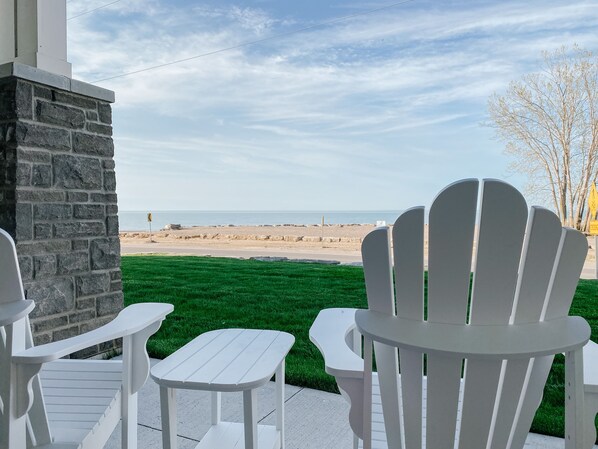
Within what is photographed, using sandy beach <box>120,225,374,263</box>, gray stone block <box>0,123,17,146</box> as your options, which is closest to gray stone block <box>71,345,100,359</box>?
gray stone block <box>0,123,17,146</box>

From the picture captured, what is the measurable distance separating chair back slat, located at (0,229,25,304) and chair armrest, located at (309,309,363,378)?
0.80m

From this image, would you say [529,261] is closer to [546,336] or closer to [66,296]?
[546,336]

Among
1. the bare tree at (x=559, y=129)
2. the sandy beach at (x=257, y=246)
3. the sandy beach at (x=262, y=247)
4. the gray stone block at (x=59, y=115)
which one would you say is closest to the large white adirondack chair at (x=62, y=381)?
the gray stone block at (x=59, y=115)

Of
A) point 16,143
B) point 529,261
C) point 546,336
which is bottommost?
point 546,336

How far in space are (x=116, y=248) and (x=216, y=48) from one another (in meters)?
17.5

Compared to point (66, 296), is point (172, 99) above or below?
above

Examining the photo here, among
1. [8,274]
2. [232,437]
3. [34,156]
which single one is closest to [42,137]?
[34,156]

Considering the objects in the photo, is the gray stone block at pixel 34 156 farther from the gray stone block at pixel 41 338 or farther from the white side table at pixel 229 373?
the white side table at pixel 229 373

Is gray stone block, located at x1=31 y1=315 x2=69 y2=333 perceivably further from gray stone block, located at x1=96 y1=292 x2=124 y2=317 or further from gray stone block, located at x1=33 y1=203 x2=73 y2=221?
gray stone block, located at x1=33 y1=203 x2=73 y2=221

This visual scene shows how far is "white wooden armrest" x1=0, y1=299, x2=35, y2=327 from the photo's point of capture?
41.8 inches

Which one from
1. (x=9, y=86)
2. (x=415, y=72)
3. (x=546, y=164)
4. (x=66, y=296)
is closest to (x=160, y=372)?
(x=66, y=296)

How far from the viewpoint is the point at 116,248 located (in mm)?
3125

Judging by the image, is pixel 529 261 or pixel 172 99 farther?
pixel 172 99

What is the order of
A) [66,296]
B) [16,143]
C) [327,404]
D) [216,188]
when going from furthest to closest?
1. [216,188]
2. [66,296]
3. [16,143]
4. [327,404]
